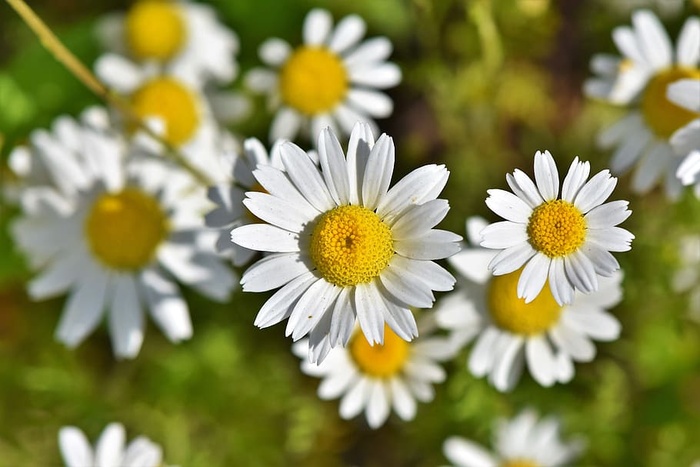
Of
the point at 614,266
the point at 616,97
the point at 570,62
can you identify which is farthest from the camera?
the point at 570,62

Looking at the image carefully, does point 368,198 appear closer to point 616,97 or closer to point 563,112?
point 616,97

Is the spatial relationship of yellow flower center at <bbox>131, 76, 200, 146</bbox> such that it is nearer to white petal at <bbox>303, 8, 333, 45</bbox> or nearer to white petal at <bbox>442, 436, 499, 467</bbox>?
white petal at <bbox>303, 8, 333, 45</bbox>

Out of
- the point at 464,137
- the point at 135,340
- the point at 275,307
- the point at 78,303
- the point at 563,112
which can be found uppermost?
the point at 563,112

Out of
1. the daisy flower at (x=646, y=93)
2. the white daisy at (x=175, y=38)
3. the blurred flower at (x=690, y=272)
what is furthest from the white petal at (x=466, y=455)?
the white daisy at (x=175, y=38)

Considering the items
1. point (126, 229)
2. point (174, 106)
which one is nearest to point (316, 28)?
point (174, 106)

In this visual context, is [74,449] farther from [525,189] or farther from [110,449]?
[525,189]

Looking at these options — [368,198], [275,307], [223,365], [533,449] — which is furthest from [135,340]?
[533,449]
